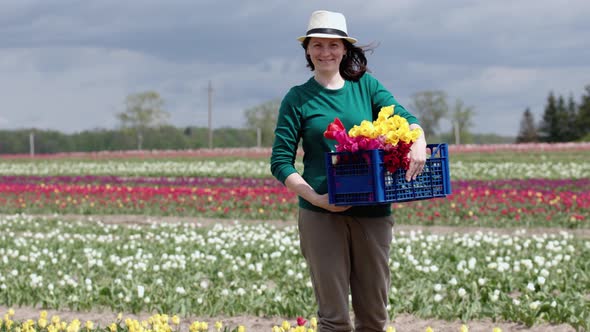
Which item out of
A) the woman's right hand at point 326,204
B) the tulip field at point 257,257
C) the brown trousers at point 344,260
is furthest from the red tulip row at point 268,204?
the woman's right hand at point 326,204

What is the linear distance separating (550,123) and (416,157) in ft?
198

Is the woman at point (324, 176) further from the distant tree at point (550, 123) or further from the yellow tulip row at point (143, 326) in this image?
the distant tree at point (550, 123)

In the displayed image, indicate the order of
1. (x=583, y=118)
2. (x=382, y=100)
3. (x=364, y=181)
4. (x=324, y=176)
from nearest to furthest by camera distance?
1. (x=364, y=181)
2. (x=324, y=176)
3. (x=382, y=100)
4. (x=583, y=118)

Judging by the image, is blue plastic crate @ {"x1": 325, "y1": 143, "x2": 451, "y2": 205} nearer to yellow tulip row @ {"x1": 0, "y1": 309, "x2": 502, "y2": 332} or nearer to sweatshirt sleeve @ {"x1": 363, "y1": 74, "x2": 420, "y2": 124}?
sweatshirt sleeve @ {"x1": 363, "y1": 74, "x2": 420, "y2": 124}

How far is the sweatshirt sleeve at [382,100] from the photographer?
3.58 m

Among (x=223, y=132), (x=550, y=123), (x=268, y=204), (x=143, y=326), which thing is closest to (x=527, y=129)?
(x=550, y=123)

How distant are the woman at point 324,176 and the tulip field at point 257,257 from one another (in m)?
1.17

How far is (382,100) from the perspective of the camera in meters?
3.60

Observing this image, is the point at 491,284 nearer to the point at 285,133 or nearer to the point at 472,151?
the point at 285,133

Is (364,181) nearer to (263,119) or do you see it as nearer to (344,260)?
(344,260)

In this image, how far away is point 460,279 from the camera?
22.9 feet

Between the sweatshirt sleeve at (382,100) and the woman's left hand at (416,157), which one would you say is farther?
the sweatshirt sleeve at (382,100)

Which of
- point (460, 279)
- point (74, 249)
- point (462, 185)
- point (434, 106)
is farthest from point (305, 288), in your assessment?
point (434, 106)

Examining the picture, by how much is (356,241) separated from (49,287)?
4381 mm
